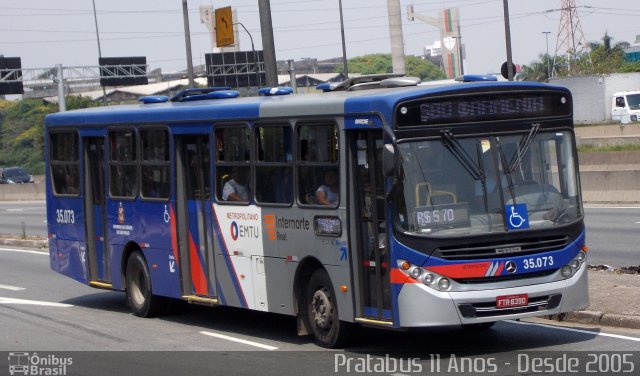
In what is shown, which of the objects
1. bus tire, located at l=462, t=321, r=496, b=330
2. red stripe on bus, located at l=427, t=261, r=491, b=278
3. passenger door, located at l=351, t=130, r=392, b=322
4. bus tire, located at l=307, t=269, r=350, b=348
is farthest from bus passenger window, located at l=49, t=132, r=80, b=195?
red stripe on bus, located at l=427, t=261, r=491, b=278

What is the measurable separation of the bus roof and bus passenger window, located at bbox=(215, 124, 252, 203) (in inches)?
7.6

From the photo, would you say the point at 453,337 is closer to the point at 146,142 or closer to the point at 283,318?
the point at 283,318

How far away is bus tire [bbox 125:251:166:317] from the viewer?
1470cm

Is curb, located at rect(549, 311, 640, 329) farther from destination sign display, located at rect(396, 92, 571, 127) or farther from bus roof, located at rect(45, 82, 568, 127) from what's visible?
bus roof, located at rect(45, 82, 568, 127)

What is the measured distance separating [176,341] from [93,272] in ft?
12.9

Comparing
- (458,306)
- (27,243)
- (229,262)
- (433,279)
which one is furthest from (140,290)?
(27,243)

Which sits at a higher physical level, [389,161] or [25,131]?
[25,131]

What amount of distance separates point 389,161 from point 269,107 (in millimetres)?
2496

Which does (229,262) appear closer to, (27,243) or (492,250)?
(492,250)

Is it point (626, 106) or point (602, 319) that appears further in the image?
point (626, 106)

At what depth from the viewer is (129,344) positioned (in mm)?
12383

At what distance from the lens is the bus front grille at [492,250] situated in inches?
396

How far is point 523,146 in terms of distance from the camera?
1060 centimetres

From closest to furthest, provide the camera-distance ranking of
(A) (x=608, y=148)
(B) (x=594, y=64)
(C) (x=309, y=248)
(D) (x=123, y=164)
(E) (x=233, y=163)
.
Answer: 1. (C) (x=309, y=248)
2. (E) (x=233, y=163)
3. (D) (x=123, y=164)
4. (A) (x=608, y=148)
5. (B) (x=594, y=64)
